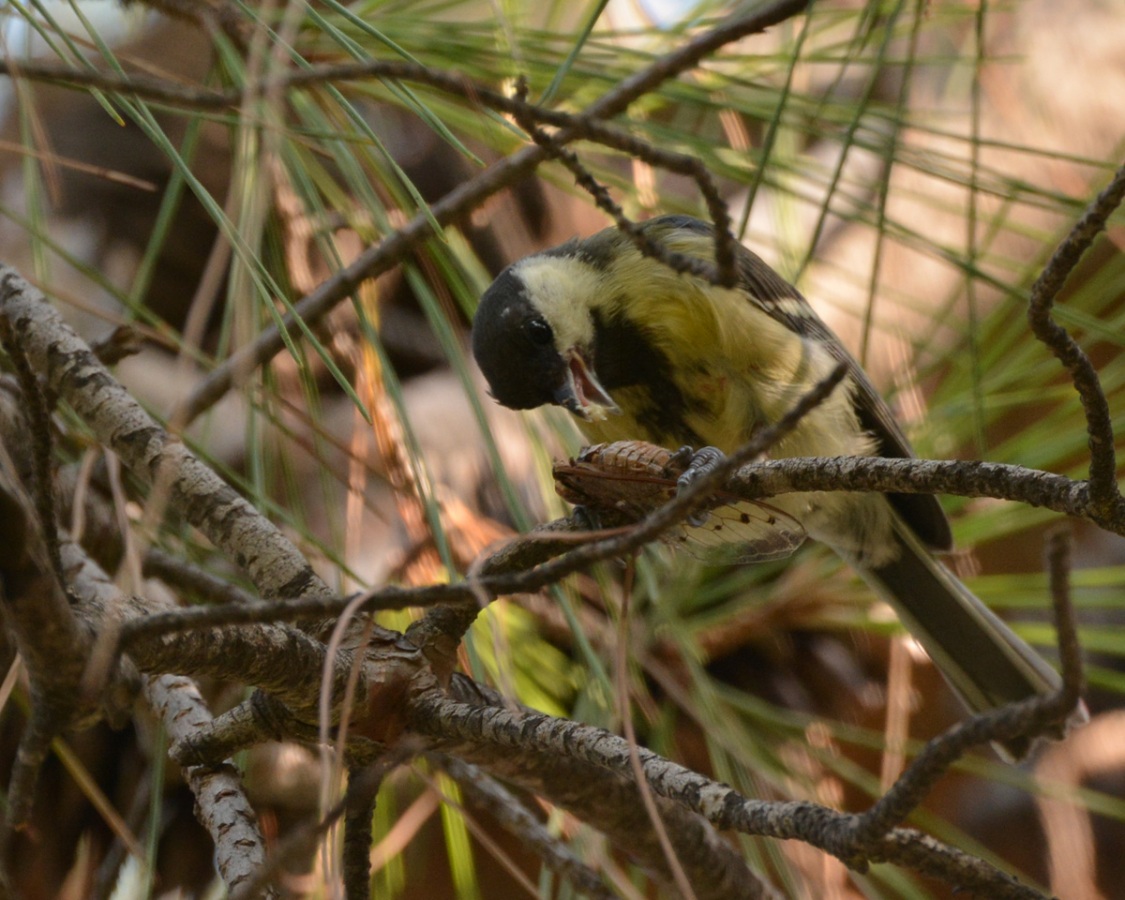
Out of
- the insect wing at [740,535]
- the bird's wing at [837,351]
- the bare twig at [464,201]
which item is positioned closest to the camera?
the bare twig at [464,201]

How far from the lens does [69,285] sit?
2.62 metres

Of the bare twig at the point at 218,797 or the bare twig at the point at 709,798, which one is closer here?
the bare twig at the point at 709,798

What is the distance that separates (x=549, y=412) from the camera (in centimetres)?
168

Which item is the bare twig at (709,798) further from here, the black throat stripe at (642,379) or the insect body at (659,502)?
the black throat stripe at (642,379)

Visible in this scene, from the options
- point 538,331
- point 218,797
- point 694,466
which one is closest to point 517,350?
point 538,331

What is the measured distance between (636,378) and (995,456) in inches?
23.1

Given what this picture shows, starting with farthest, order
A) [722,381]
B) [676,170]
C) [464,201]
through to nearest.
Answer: [722,381], [464,201], [676,170]

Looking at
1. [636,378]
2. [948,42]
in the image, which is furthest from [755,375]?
[948,42]

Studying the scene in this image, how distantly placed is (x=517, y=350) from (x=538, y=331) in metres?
0.04

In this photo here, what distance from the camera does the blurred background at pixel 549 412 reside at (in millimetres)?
1157

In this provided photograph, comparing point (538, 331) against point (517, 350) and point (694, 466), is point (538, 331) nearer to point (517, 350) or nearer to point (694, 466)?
point (517, 350)

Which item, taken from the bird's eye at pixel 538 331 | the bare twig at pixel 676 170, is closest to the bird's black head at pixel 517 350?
the bird's eye at pixel 538 331

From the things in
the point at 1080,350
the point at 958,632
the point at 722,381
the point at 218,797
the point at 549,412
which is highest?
the point at 1080,350

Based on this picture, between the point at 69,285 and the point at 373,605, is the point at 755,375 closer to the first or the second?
the point at 373,605
